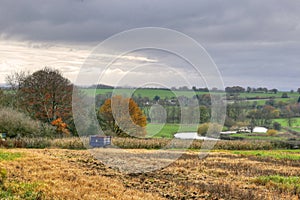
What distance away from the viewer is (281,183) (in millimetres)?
19516

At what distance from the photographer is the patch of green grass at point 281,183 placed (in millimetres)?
17973

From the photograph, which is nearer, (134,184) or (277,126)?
(134,184)

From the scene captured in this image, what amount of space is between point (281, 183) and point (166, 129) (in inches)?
1301

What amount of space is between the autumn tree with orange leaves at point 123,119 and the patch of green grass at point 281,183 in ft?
94.3

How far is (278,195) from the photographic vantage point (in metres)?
16.4

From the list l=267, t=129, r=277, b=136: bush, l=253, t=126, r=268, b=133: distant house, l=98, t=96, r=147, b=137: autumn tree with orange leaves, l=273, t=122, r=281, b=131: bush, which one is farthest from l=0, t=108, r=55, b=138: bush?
l=273, t=122, r=281, b=131: bush

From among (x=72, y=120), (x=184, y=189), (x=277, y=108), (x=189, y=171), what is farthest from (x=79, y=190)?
(x=277, y=108)

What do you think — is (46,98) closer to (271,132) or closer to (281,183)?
(281,183)

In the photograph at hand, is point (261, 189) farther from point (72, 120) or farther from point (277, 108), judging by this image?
point (277, 108)

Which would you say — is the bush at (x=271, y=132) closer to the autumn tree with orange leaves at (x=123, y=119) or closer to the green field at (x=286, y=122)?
the green field at (x=286, y=122)

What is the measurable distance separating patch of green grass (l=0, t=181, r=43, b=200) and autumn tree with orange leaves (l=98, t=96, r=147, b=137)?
33193mm

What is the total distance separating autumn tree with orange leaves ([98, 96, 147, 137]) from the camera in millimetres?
49400

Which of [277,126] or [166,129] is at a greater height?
[166,129]

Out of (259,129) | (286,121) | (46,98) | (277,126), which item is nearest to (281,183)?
(46,98)
